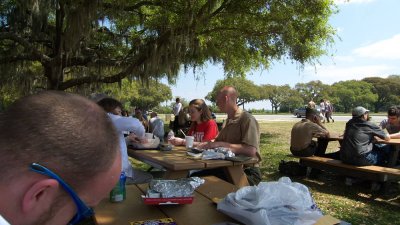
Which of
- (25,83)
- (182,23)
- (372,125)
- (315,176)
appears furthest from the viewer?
(25,83)

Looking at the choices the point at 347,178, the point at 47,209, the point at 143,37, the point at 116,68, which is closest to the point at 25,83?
the point at 116,68

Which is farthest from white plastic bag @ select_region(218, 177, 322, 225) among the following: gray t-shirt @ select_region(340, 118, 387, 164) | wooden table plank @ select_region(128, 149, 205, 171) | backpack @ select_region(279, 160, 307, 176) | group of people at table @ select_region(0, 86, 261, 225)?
backpack @ select_region(279, 160, 307, 176)

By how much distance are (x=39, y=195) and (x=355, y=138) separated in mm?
5791

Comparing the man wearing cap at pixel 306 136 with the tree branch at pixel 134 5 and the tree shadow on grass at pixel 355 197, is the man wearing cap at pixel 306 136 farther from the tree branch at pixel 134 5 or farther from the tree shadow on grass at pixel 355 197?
the tree branch at pixel 134 5

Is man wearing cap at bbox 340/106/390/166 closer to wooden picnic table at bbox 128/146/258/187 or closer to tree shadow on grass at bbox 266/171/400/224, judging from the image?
tree shadow on grass at bbox 266/171/400/224

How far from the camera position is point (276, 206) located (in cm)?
193

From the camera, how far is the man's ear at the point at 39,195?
0.74 m

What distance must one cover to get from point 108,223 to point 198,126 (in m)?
3.36

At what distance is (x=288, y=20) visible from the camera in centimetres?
934

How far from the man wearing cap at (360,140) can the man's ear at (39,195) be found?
5698 mm

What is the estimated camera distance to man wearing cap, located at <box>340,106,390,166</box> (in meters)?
5.70

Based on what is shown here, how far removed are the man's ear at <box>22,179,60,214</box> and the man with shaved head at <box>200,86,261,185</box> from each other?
3.25 metres

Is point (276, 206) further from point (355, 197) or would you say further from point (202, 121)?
point (355, 197)

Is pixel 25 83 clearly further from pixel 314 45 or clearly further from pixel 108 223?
pixel 108 223
